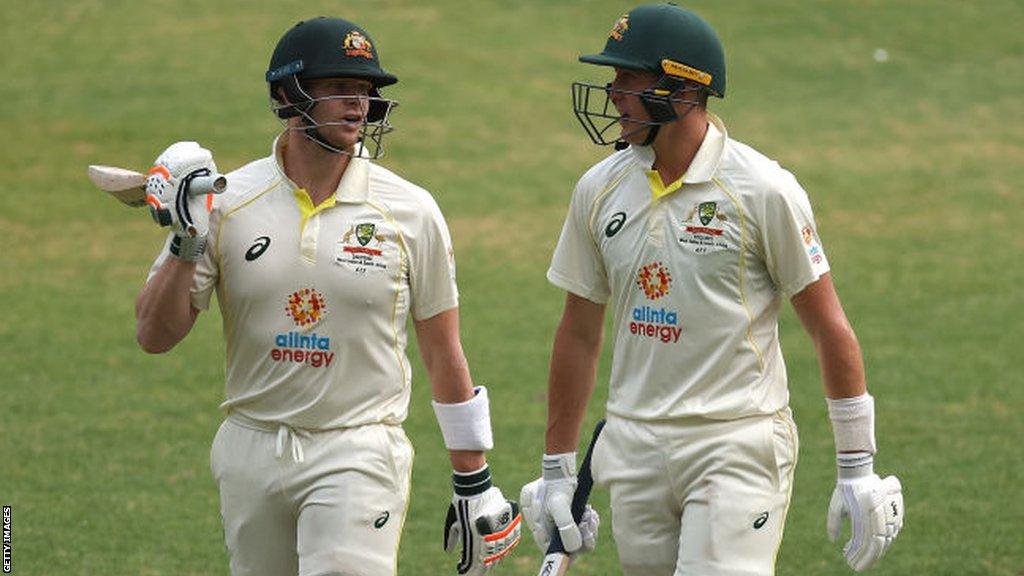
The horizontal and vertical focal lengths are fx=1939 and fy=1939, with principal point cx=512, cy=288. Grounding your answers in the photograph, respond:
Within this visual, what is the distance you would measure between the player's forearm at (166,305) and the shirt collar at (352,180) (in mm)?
556

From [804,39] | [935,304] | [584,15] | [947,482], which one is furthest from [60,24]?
[947,482]

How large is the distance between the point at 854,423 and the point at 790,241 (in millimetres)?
702

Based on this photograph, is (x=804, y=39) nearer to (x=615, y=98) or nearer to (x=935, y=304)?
(x=935, y=304)

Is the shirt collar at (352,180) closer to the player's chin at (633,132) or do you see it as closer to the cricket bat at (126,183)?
the cricket bat at (126,183)

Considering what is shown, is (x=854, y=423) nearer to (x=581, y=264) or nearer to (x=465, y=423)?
(x=581, y=264)

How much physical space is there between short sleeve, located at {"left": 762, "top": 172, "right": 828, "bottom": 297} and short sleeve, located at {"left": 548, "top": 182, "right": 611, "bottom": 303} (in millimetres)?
735

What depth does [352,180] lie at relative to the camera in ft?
23.2

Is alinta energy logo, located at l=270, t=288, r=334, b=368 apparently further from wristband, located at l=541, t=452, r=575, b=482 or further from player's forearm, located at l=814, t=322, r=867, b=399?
player's forearm, located at l=814, t=322, r=867, b=399

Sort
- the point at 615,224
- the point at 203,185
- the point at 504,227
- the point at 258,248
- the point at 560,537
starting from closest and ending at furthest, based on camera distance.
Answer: the point at 203,185 → the point at 258,248 → the point at 615,224 → the point at 560,537 → the point at 504,227

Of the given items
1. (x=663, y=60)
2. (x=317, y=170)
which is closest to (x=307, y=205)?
(x=317, y=170)

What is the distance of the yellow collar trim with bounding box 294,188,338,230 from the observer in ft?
22.9

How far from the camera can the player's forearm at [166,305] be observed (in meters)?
6.70

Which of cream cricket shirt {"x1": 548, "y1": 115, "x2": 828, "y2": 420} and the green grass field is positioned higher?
cream cricket shirt {"x1": 548, "y1": 115, "x2": 828, "y2": 420}

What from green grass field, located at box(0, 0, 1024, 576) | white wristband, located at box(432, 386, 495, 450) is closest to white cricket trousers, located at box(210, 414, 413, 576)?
white wristband, located at box(432, 386, 495, 450)
